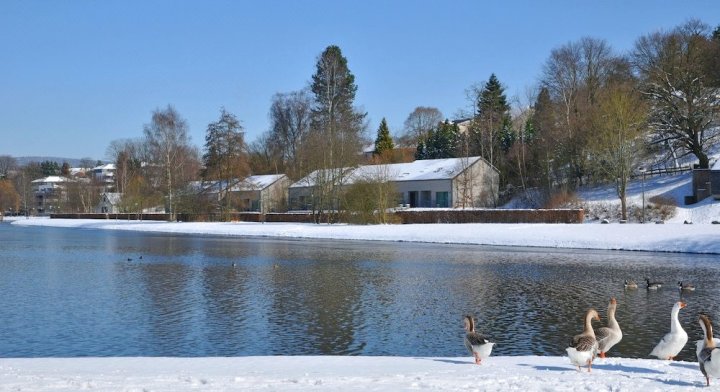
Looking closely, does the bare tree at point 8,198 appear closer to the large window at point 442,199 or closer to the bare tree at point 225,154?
the bare tree at point 225,154

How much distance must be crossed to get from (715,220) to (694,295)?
31659mm

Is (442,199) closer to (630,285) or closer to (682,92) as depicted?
(682,92)

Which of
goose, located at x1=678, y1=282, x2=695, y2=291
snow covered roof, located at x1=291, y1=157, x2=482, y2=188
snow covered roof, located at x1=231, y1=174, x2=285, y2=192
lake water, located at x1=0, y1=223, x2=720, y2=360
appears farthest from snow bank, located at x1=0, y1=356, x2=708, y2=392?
snow covered roof, located at x1=231, y1=174, x2=285, y2=192

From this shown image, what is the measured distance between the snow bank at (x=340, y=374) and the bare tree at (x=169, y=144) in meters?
77.4

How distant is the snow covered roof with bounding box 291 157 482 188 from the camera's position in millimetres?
70056

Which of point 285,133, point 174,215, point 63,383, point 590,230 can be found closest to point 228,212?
point 174,215

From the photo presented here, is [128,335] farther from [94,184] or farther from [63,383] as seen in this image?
[94,184]

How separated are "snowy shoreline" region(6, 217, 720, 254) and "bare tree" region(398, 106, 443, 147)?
6805 cm

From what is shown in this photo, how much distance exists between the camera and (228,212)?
84.1 meters

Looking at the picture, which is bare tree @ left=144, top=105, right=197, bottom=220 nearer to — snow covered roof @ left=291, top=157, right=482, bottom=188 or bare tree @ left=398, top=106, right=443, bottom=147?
snow covered roof @ left=291, top=157, right=482, bottom=188

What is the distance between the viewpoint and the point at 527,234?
5038cm

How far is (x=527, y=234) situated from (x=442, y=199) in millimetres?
28303

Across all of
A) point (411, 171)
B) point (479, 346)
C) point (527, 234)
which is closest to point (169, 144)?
point (411, 171)

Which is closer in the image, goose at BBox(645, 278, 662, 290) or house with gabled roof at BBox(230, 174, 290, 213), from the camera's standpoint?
goose at BBox(645, 278, 662, 290)
